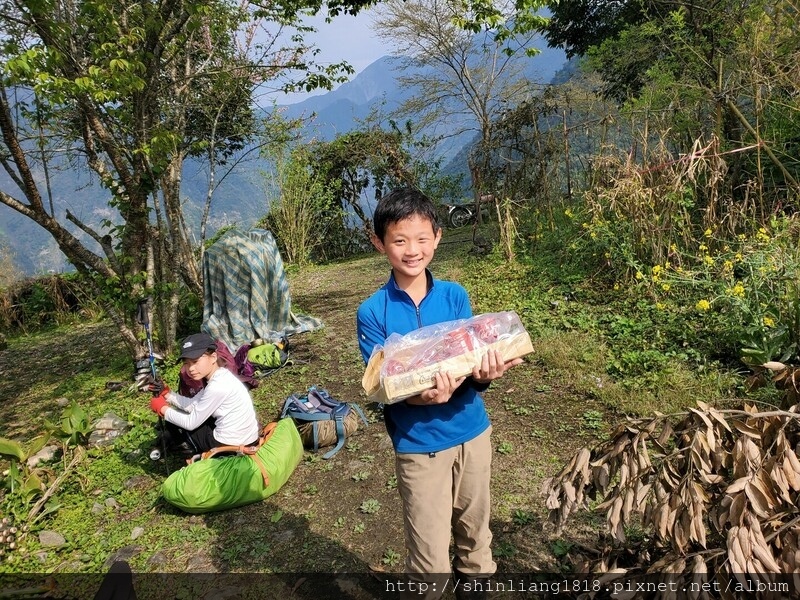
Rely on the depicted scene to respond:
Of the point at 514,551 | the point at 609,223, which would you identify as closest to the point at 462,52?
the point at 609,223

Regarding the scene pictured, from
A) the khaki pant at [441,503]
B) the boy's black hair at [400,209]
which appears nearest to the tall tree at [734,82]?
the boy's black hair at [400,209]

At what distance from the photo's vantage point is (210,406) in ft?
10.4

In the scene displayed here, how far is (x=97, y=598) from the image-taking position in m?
1.91

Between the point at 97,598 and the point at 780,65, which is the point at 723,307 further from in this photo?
the point at 97,598

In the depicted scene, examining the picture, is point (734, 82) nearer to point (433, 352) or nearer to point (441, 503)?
point (433, 352)

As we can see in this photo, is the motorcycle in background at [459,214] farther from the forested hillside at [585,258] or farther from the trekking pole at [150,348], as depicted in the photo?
the trekking pole at [150,348]

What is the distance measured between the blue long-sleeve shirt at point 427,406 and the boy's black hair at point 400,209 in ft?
0.73

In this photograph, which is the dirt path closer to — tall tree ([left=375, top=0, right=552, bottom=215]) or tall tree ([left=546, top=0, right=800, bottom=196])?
tall tree ([left=546, top=0, right=800, bottom=196])

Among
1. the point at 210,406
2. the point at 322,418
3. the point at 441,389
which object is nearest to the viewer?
the point at 441,389

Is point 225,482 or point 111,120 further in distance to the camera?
point 111,120

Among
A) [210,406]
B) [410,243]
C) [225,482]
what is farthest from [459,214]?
[410,243]

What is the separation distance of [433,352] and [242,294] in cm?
492

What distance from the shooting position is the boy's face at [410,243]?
1668 millimetres

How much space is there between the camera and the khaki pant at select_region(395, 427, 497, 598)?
165 centimetres
